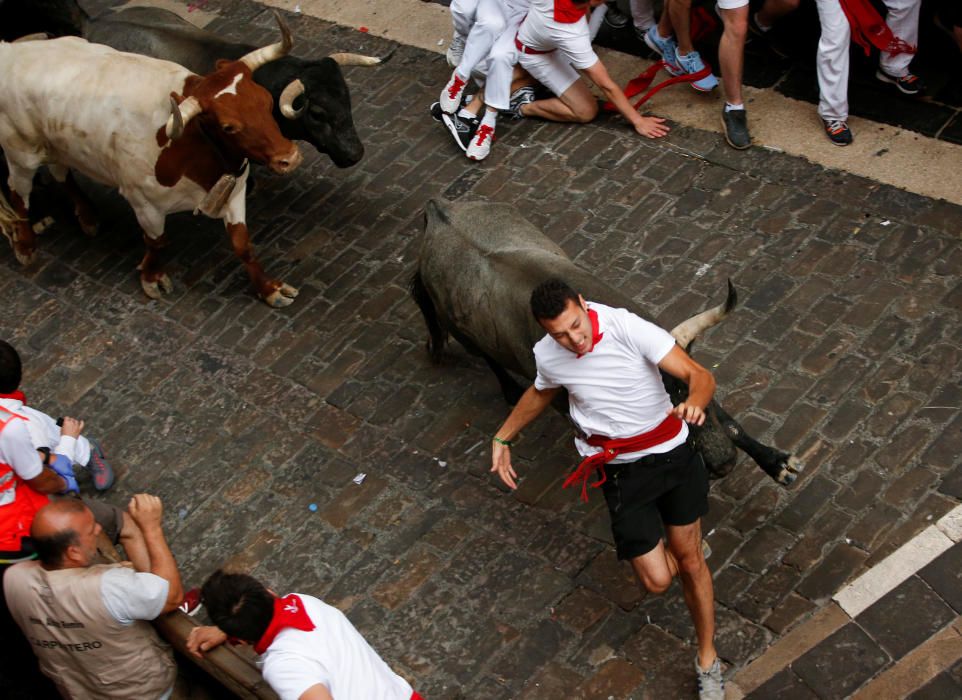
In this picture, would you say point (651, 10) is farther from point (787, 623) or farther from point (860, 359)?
point (787, 623)

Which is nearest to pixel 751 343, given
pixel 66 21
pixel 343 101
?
pixel 343 101

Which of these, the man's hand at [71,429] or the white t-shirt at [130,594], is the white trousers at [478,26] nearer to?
the man's hand at [71,429]

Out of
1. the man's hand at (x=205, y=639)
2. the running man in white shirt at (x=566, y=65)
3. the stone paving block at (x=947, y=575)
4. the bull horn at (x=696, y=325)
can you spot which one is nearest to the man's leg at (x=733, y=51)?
the running man in white shirt at (x=566, y=65)

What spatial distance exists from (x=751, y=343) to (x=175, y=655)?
3920 millimetres

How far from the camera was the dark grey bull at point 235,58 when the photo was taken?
8.81m

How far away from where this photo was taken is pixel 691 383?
5.08 metres

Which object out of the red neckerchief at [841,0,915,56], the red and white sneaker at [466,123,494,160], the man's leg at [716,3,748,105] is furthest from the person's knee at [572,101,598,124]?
the red neckerchief at [841,0,915,56]

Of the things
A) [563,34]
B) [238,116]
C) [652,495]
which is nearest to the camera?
[652,495]

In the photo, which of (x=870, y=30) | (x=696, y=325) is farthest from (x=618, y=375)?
(x=870, y=30)

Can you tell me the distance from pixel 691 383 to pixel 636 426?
0.39 metres

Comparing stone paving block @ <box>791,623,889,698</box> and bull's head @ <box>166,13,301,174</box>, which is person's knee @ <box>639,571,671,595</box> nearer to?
stone paving block @ <box>791,623,889,698</box>

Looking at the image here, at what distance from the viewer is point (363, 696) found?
461cm

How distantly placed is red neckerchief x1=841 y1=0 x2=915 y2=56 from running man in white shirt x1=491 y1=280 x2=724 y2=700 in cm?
453

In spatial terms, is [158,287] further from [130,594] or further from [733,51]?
[733,51]
